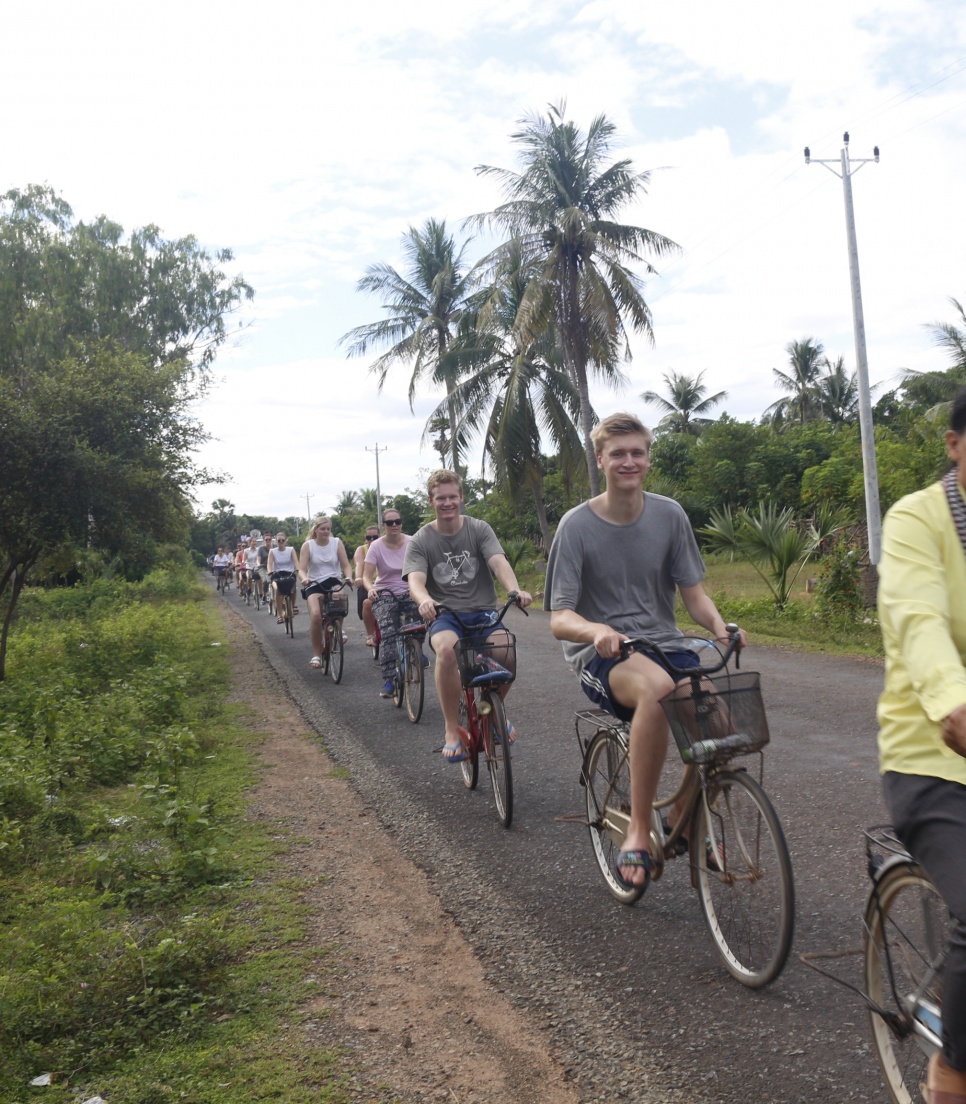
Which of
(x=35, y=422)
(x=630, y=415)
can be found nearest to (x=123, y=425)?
(x=35, y=422)

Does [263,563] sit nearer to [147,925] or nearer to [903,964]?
[147,925]

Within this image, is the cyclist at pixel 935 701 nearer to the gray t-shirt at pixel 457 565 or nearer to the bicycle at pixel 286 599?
the gray t-shirt at pixel 457 565

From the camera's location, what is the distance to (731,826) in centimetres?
370

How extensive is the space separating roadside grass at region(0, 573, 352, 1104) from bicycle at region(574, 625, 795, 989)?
4.60ft

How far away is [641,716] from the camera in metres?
3.93

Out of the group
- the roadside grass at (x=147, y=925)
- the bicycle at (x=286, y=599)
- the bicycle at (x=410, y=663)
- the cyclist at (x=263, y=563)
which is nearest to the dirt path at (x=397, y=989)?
the roadside grass at (x=147, y=925)

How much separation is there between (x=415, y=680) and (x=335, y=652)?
3.36 meters

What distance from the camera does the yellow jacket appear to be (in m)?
2.24

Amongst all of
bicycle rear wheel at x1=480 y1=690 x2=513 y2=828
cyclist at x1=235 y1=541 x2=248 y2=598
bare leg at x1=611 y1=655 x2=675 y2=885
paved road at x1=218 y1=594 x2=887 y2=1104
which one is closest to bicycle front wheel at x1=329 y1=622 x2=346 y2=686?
paved road at x1=218 y1=594 x2=887 y2=1104

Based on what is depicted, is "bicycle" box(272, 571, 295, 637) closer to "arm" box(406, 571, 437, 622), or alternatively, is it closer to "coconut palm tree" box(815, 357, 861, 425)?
"arm" box(406, 571, 437, 622)

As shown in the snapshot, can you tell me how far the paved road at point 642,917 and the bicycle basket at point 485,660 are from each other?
819 millimetres

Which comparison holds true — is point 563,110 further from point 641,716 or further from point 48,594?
point 641,716

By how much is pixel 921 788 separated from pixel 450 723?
455cm

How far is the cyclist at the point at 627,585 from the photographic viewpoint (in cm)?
407
